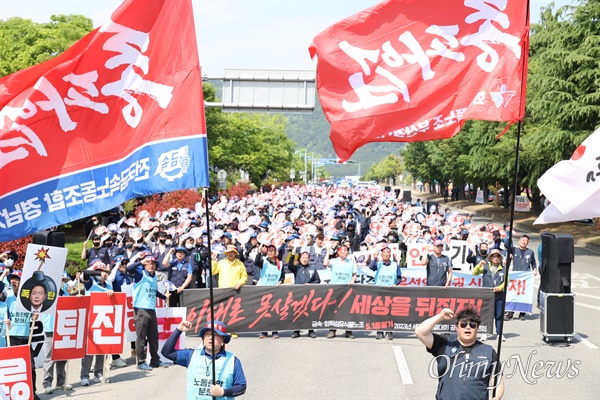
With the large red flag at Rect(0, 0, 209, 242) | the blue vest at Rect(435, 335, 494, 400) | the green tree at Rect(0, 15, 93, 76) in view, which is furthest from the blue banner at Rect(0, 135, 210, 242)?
the green tree at Rect(0, 15, 93, 76)

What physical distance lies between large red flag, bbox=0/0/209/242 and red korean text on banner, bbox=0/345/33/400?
318 cm

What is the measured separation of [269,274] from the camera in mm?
16812

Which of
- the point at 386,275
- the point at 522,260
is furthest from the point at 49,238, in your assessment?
the point at 522,260

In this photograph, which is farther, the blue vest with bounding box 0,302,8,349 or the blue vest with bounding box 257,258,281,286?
the blue vest with bounding box 257,258,281,286

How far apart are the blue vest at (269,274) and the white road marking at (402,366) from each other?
106 inches

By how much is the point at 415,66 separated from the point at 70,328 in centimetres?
661

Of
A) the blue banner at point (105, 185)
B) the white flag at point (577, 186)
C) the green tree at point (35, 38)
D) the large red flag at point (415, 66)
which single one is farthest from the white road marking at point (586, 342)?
the green tree at point (35, 38)

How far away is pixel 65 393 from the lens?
39.7 ft

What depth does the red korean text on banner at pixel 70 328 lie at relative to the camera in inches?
479

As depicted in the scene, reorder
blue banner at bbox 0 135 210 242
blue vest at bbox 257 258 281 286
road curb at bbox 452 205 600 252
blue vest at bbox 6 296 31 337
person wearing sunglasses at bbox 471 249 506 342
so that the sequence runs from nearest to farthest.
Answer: blue banner at bbox 0 135 210 242 < blue vest at bbox 6 296 31 337 < person wearing sunglasses at bbox 471 249 506 342 < blue vest at bbox 257 258 281 286 < road curb at bbox 452 205 600 252

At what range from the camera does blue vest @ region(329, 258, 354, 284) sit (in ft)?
54.8

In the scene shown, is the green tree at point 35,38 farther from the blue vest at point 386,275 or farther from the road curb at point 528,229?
the road curb at point 528,229

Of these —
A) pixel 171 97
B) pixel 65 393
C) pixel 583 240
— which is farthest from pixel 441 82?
pixel 583 240

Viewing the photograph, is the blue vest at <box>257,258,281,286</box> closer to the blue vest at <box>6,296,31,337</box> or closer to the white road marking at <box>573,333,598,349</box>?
the white road marking at <box>573,333,598,349</box>
